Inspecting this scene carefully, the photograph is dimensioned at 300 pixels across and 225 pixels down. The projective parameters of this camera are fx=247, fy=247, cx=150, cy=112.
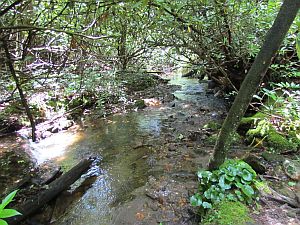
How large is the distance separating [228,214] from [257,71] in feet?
4.87

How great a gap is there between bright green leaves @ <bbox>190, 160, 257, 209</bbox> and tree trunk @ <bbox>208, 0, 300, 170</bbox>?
124 mm

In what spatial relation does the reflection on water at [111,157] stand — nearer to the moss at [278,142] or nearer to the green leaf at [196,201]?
the green leaf at [196,201]

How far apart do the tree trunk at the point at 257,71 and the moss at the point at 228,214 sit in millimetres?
434

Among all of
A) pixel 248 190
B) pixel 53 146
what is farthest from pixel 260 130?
pixel 53 146

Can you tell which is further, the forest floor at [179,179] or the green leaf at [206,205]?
the forest floor at [179,179]

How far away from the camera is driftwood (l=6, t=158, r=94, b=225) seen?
3.17 m

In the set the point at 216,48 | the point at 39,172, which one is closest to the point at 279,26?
the point at 216,48

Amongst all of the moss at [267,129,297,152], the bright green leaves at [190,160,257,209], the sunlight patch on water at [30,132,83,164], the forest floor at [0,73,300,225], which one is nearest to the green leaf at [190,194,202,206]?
the bright green leaves at [190,160,257,209]

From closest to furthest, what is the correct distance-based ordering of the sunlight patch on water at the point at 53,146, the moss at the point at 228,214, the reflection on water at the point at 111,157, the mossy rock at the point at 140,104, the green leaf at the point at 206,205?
the moss at the point at 228,214
the green leaf at the point at 206,205
the reflection on water at the point at 111,157
the sunlight patch on water at the point at 53,146
the mossy rock at the point at 140,104

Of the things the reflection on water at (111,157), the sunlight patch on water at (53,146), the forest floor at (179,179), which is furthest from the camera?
the sunlight patch on water at (53,146)

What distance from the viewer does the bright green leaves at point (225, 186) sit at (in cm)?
276

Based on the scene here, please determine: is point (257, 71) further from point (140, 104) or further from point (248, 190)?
point (140, 104)

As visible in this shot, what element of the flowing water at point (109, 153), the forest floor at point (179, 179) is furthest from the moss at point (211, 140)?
the flowing water at point (109, 153)

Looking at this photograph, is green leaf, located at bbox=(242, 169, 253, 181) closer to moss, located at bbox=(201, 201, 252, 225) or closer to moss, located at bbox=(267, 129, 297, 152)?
moss, located at bbox=(201, 201, 252, 225)
